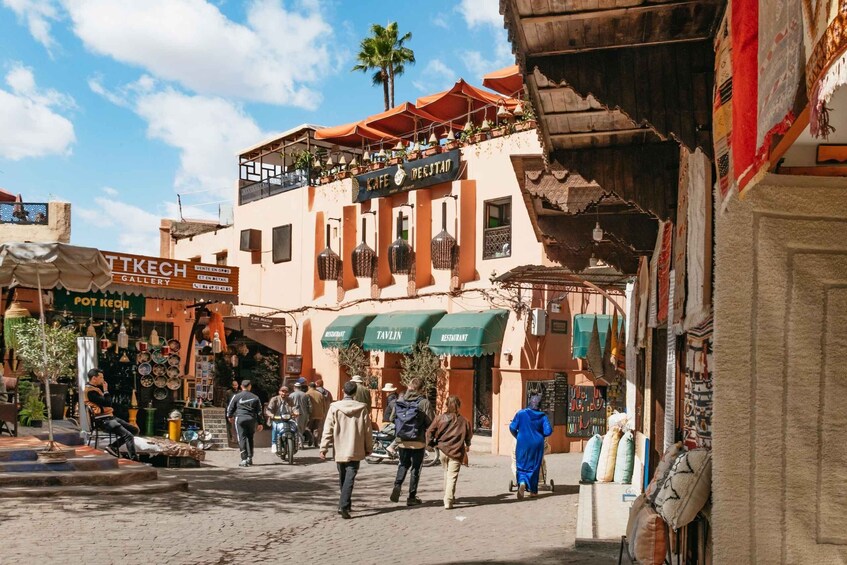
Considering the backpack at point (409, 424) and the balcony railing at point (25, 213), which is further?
the balcony railing at point (25, 213)

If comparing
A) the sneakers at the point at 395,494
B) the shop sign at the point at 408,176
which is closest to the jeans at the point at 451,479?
the sneakers at the point at 395,494

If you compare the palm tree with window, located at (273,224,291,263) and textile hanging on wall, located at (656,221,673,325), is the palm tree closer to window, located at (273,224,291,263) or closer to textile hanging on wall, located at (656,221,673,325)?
window, located at (273,224,291,263)

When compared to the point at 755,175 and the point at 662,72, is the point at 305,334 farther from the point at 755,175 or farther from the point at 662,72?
the point at 755,175

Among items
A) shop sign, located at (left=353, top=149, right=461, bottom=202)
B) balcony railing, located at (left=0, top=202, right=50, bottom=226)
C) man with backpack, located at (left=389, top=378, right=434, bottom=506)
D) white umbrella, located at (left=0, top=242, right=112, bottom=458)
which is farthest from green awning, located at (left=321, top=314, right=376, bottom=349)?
man with backpack, located at (left=389, top=378, right=434, bottom=506)

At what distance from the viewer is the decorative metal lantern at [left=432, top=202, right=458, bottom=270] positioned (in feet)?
79.8

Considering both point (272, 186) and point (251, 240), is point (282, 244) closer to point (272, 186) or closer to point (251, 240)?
point (251, 240)

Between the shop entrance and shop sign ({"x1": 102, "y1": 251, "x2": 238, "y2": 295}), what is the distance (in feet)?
22.6

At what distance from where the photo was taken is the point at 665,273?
7.51 m

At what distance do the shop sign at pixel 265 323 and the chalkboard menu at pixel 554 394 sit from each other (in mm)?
11011

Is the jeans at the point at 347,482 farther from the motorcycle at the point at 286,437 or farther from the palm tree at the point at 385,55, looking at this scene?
the palm tree at the point at 385,55

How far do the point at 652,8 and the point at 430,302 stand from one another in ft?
67.7

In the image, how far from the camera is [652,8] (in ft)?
16.5

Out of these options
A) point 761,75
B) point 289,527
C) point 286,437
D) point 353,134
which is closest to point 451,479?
point 289,527

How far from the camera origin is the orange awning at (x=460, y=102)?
87.2 ft
